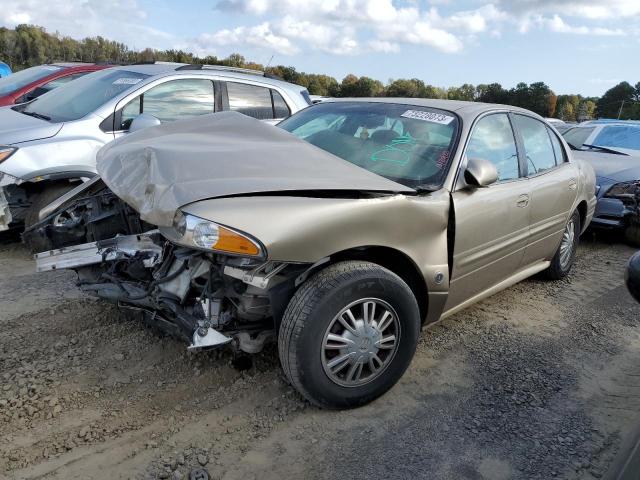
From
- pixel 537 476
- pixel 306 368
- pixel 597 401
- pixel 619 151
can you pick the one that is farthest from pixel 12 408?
pixel 619 151

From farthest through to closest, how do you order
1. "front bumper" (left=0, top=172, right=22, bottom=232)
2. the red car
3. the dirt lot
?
the red car < "front bumper" (left=0, top=172, right=22, bottom=232) < the dirt lot

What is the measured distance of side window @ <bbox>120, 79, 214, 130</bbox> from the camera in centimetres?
530

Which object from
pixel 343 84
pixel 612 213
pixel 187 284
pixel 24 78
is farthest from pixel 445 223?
pixel 343 84

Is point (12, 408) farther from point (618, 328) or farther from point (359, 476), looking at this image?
point (618, 328)

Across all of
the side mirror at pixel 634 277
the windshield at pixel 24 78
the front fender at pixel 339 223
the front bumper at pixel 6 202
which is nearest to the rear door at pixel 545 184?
the front fender at pixel 339 223

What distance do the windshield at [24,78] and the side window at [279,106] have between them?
3946 mm

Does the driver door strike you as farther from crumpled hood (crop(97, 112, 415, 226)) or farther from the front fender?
crumpled hood (crop(97, 112, 415, 226))

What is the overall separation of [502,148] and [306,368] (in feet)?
7.47

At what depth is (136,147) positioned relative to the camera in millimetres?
3088

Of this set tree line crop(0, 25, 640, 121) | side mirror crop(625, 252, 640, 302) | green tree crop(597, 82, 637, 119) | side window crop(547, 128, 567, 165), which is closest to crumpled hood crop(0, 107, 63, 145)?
side window crop(547, 128, 567, 165)

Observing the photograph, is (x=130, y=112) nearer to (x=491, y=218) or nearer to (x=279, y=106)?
(x=279, y=106)

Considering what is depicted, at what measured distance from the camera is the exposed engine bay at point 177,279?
2576 mm

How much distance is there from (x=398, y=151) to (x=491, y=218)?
0.77 meters

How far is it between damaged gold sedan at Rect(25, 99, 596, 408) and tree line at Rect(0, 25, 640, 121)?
2470 centimetres
